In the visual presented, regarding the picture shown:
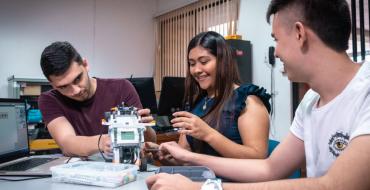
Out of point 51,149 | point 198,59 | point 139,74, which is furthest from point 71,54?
point 139,74

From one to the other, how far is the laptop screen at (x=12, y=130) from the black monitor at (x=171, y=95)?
139 cm

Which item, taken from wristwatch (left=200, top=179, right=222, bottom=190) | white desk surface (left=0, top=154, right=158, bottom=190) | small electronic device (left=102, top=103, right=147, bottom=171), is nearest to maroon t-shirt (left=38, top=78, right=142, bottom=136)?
small electronic device (left=102, top=103, right=147, bottom=171)

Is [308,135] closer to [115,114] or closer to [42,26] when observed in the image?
[115,114]

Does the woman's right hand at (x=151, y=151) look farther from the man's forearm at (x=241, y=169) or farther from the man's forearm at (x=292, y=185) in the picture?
the man's forearm at (x=292, y=185)

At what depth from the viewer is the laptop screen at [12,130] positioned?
60.7 inches

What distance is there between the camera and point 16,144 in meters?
1.66

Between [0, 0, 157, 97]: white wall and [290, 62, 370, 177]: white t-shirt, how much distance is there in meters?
4.19

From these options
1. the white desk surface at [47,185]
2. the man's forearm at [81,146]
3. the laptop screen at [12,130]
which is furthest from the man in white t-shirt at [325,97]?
the laptop screen at [12,130]

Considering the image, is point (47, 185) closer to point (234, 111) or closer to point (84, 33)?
point (234, 111)

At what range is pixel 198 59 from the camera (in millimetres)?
1723

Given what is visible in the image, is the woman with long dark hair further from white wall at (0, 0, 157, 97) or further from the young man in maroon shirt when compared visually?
white wall at (0, 0, 157, 97)

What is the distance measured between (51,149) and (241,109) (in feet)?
4.74

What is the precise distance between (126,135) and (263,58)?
278 cm

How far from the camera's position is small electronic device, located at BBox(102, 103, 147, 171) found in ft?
4.14
